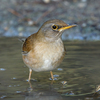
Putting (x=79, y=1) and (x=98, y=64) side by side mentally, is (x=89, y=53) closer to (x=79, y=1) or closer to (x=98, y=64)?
(x=98, y=64)

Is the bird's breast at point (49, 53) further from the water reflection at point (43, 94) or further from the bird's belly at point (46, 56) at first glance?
the water reflection at point (43, 94)

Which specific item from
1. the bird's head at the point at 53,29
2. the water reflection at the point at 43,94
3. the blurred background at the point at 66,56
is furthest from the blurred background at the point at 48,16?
the water reflection at the point at 43,94

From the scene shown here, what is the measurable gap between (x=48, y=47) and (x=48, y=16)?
7996 millimetres

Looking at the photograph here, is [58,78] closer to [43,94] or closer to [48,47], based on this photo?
[48,47]

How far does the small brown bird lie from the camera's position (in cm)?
638

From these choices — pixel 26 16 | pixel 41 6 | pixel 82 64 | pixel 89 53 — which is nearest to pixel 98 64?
pixel 82 64

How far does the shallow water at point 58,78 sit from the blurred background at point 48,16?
112 inches

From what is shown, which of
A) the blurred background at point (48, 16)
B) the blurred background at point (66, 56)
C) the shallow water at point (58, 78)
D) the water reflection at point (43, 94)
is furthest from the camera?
the blurred background at point (48, 16)

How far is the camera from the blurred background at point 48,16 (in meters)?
12.7

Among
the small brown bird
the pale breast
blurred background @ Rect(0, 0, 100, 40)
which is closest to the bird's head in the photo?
the small brown bird

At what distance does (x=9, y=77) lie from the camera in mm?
7059

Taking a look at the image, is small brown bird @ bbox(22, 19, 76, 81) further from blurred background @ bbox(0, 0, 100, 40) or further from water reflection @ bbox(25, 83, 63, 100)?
blurred background @ bbox(0, 0, 100, 40)

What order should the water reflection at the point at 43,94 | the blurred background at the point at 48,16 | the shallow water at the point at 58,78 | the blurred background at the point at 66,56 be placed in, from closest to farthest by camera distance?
the water reflection at the point at 43,94, the shallow water at the point at 58,78, the blurred background at the point at 66,56, the blurred background at the point at 48,16

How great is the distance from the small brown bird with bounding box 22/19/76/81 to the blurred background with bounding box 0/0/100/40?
5.48 metres
